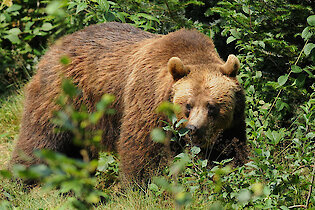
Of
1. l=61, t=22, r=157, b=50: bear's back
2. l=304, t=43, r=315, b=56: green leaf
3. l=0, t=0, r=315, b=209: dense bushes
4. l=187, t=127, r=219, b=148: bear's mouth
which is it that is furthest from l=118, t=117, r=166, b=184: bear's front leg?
l=304, t=43, r=315, b=56: green leaf

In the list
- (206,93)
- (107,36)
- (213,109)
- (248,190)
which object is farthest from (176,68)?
(248,190)

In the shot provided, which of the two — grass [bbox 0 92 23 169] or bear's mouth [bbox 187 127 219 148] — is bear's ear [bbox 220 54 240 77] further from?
grass [bbox 0 92 23 169]

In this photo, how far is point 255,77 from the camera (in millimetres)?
5176

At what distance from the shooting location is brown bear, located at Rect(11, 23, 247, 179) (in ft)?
14.2

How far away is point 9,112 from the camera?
7270 millimetres

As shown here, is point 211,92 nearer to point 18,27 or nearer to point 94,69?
point 94,69

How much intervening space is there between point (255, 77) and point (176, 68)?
127 cm

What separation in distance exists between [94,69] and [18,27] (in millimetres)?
4668

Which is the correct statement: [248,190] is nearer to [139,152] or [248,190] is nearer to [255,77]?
[139,152]

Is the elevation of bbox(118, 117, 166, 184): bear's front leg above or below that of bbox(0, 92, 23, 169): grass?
above

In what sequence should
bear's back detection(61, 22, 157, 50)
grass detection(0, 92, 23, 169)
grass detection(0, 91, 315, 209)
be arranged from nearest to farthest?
1. grass detection(0, 91, 315, 209)
2. bear's back detection(61, 22, 157, 50)
3. grass detection(0, 92, 23, 169)

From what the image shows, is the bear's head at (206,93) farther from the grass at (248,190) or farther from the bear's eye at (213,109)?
the grass at (248,190)

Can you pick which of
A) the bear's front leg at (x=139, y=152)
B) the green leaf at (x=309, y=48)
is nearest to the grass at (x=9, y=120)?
the bear's front leg at (x=139, y=152)

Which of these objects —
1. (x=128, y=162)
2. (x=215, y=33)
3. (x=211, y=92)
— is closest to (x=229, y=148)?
(x=211, y=92)
